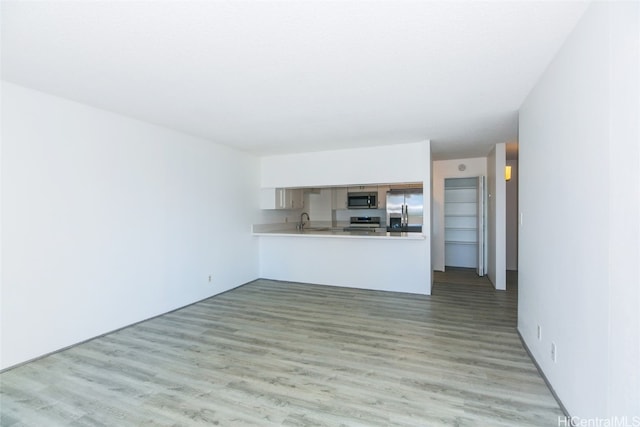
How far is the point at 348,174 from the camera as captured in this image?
5004 millimetres

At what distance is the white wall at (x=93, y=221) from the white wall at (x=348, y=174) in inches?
50.7

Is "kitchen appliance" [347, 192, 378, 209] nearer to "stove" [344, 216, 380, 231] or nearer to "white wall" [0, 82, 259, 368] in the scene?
"stove" [344, 216, 380, 231]

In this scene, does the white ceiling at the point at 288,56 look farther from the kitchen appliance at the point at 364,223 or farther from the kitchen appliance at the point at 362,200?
the kitchen appliance at the point at 364,223

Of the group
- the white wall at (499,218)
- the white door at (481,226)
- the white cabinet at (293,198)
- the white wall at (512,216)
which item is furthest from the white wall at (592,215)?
the white wall at (512,216)

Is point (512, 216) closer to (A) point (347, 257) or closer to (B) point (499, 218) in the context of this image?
(B) point (499, 218)

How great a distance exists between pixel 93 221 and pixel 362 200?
545cm

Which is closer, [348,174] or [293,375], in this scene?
[293,375]

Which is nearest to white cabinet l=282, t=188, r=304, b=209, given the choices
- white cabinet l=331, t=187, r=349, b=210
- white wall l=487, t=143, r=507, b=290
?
white cabinet l=331, t=187, r=349, b=210

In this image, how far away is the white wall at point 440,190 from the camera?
6168mm

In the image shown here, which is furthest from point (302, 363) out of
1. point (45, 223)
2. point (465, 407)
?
point (45, 223)

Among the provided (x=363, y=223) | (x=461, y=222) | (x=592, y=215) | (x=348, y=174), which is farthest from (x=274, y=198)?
(x=592, y=215)

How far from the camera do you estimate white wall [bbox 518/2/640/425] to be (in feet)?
4.00

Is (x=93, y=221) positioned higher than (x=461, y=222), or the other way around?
(x=93, y=221)

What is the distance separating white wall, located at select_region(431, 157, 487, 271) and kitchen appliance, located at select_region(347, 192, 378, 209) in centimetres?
141
